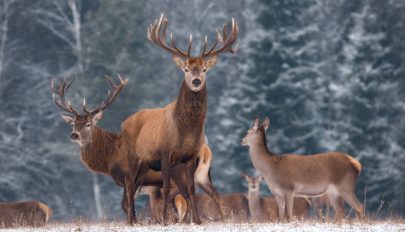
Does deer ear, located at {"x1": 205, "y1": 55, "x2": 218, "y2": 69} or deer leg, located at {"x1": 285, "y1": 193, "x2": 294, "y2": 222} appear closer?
deer ear, located at {"x1": 205, "y1": 55, "x2": 218, "y2": 69}

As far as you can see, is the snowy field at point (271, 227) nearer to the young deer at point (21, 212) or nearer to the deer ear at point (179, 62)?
the deer ear at point (179, 62)

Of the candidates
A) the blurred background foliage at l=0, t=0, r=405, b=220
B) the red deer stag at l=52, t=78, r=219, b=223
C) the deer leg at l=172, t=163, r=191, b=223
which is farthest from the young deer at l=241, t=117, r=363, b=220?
the blurred background foliage at l=0, t=0, r=405, b=220

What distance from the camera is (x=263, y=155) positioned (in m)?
19.2

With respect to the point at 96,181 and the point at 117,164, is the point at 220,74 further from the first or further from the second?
the point at 117,164

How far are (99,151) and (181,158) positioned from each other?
2.24 metres

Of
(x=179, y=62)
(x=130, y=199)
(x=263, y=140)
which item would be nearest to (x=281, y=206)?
(x=263, y=140)

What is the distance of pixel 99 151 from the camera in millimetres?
17766

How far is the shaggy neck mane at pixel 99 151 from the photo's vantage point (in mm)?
17750

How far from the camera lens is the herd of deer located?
15.8 m

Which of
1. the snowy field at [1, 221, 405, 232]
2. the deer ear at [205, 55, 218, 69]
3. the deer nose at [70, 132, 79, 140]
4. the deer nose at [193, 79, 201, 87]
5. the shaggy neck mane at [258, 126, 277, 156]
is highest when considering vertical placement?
the deer ear at [205, 55, 218, 69]

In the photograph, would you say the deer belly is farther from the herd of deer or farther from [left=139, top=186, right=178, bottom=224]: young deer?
[left=139, top=186, right=178, bottom=224]: young deer

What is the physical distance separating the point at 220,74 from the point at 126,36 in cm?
581

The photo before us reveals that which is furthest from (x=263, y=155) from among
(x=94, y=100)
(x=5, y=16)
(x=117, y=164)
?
(x=5, y=16)

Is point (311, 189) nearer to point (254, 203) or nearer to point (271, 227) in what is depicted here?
point (271, 227)
